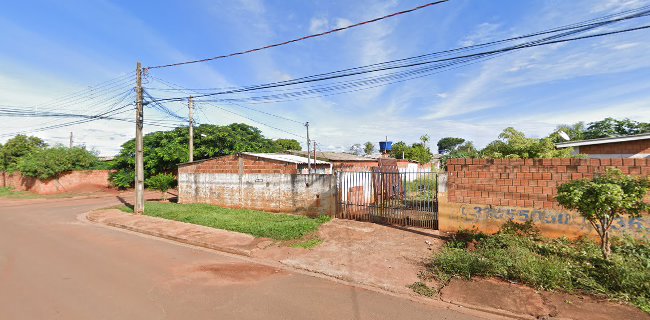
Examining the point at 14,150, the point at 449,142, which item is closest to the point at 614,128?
the point at 14,150

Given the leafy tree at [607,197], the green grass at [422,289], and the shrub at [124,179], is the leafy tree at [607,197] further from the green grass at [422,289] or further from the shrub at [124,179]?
the shrub at [124,179]

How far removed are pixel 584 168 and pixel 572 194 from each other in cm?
222

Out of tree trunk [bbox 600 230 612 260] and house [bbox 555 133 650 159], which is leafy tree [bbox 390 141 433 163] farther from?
tree trunk [bbox 600 230 612 260]

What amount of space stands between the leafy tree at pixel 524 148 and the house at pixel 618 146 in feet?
11.9

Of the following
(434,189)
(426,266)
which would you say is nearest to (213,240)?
(426,266)

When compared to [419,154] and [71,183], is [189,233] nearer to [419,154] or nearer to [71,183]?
[71,183]

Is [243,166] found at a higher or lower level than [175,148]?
lower

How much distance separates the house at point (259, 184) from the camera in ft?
36.9

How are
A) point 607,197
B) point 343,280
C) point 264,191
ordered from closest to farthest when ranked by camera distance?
1. point 607,197
2. point 343,280
3. point 264,191

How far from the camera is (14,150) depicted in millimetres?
31875

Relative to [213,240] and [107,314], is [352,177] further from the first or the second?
[107,314]

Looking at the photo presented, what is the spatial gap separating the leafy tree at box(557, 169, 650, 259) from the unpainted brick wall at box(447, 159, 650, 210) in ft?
4.72

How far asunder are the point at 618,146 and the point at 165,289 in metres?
15.4

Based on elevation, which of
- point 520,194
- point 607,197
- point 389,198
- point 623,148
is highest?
point 623,148
